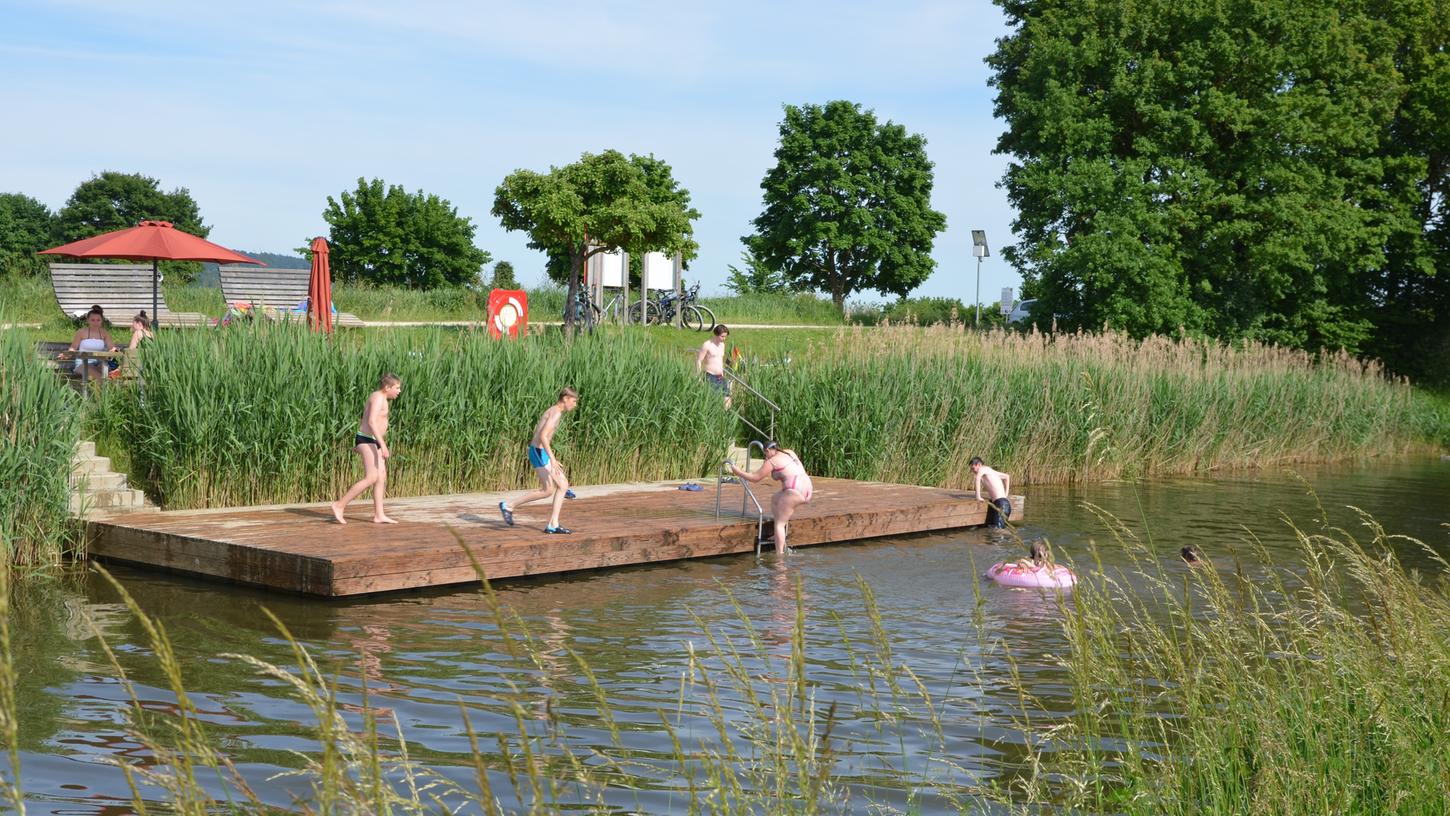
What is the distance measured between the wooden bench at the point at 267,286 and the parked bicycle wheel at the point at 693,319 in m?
10.4

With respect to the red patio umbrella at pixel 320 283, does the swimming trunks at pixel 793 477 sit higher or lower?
lower

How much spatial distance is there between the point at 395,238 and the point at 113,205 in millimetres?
20469

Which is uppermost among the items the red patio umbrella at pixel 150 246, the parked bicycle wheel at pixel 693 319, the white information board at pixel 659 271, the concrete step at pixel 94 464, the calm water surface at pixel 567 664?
the white information board at pixel 659 271

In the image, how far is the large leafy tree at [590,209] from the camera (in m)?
32.1

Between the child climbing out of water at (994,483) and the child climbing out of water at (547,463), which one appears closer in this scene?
the child climbing out of water at (547,463)

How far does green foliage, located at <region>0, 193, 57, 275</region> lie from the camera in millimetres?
66688

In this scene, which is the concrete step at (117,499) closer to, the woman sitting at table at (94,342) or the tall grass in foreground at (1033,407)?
the woman sitting at table at (94,342)

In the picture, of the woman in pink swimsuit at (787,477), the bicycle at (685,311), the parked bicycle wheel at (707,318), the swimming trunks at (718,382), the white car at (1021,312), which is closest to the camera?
the woman in pink swimsuit at (787,477)

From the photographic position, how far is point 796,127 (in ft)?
205

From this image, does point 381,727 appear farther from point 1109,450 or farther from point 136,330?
point 1109,450

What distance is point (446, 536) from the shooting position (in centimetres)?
1245

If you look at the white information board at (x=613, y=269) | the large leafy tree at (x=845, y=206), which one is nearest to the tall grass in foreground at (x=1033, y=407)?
the white information board at (x=613, y=269)

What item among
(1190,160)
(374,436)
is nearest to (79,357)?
(374,436)

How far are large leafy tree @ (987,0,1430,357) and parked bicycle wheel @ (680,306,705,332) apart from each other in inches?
366
